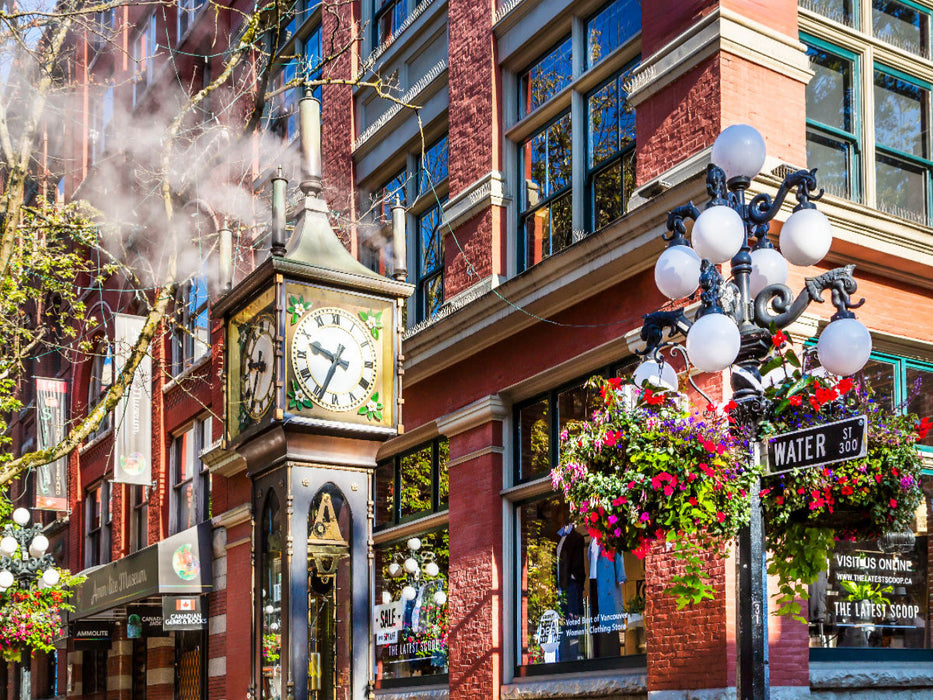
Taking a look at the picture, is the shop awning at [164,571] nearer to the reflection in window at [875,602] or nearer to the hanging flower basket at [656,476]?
the reflection in window at [875,602]

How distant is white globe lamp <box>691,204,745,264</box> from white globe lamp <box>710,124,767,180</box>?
583 millimetres

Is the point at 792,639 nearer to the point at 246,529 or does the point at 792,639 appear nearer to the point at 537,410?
the point at 537,410

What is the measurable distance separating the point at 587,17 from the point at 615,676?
7335mm

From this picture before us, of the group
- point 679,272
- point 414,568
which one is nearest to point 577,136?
point 414,568

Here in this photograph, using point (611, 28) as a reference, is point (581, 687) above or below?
below

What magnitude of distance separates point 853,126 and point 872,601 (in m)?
4.75

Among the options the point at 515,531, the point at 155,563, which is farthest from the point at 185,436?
the point at 515,531

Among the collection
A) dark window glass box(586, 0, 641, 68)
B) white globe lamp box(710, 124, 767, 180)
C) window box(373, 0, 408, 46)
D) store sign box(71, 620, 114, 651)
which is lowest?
store sign box(71, 620, 114, 651)

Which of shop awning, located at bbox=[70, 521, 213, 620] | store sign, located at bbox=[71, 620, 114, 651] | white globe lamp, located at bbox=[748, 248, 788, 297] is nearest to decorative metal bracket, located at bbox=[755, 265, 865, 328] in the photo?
white globe lamp, located at bbox=[748, 248, 788, 297]

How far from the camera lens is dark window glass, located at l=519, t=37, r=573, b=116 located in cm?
1460

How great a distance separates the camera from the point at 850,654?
36.3ft

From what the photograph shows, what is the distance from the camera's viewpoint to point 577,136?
46.0ft

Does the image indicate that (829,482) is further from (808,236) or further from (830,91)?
(830,91)

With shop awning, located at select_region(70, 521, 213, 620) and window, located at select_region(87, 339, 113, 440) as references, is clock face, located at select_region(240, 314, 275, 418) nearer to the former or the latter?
shop awning, located at select_region(70, 521, 213, 620)
